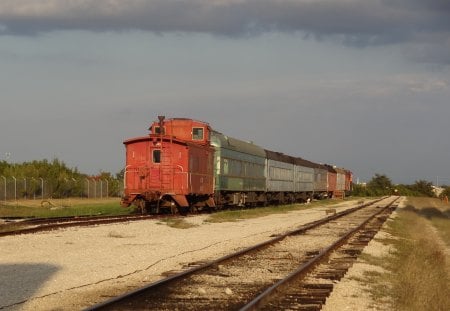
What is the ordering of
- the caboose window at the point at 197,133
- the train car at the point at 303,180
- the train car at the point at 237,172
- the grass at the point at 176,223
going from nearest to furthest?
the grass at the point at 176,223
the caboose window at the point at 197,133
the train car at the point at 237,172
the train car at the point at 303,180

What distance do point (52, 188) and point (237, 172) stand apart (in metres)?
25.8

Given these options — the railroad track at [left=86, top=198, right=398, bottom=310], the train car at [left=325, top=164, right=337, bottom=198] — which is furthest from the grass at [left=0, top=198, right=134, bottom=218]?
the train car at [left=325, top=164, right=337, bottom=198]

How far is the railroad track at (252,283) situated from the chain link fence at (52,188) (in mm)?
36580

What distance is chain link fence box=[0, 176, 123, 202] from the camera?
168ft

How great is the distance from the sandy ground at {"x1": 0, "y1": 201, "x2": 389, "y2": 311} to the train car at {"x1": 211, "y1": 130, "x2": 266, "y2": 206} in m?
10.2

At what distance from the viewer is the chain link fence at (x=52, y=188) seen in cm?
5122

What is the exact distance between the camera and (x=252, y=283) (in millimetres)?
11164

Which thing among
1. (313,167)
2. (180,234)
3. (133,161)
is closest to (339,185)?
(313,167)

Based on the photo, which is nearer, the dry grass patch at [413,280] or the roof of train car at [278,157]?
the dry grass patch at [413,280]

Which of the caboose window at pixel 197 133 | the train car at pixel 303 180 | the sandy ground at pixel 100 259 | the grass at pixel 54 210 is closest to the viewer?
the sandy ground at pixel 100 259

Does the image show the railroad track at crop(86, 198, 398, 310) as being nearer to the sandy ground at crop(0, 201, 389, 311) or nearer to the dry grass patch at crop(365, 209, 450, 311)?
the sandy ground at crop(0, 201, 389, 311)

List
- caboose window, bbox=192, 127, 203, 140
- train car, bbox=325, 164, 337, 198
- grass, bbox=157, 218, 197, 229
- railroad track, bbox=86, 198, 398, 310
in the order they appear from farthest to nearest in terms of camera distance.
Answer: train car, bbox=325, 164, 337, 198
caboose window, bbox=192, 127, 203, 140
grass, bbox=157, 218, 197, 229
railroad track, bbox=86, 198, 398, 310

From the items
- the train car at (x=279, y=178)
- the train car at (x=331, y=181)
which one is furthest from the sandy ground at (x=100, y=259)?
the train car at (x=331, y=181)

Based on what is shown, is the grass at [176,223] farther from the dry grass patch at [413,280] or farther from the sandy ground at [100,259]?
the dry grass patch at [413,280]
